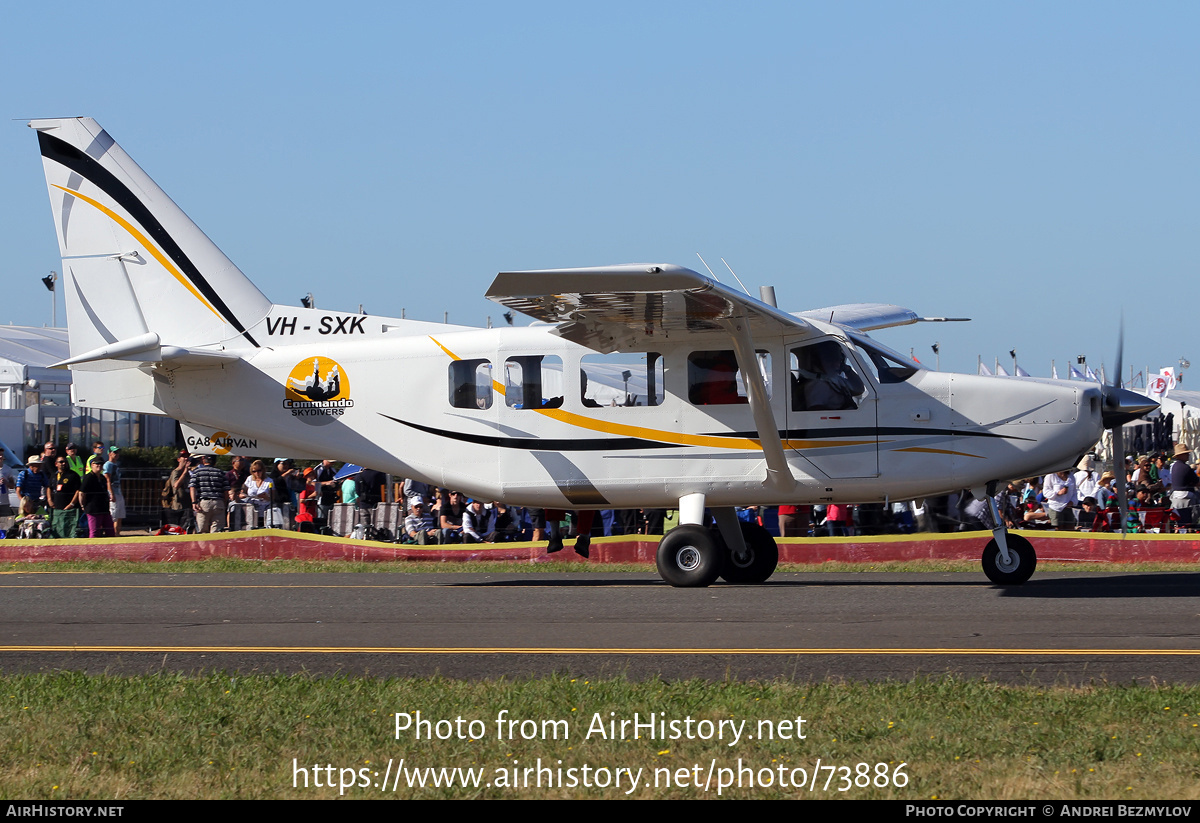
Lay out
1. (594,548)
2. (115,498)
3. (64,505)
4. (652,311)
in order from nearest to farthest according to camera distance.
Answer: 1. (652,311)
2. (594,548)
3. (64,505)
4. (115,498)

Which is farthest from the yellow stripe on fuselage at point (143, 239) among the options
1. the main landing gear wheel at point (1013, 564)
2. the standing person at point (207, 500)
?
the main landing gear wheel at point (1013, 564)

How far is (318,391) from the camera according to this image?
46.7 ft

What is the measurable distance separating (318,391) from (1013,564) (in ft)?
24.4

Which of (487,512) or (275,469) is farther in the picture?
(275,469)

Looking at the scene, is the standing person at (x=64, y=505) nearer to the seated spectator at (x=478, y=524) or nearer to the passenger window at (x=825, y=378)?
the seated spectator at (x=478, y=524)

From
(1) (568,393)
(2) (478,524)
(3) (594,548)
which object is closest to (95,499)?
(2) (478,524)

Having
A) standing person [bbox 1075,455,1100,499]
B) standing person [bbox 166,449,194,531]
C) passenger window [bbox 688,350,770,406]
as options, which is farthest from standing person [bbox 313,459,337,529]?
standing person [bbox 1075,455,1100,499]

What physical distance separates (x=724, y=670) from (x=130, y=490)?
22.1m

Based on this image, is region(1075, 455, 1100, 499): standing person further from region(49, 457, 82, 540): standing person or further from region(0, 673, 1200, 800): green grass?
region(49, 457, 82, 540): standing person

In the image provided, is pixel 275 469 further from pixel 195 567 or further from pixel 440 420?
pixel 440 420

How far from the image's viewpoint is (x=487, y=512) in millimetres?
20438

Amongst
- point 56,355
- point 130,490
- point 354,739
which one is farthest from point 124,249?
point 56,355

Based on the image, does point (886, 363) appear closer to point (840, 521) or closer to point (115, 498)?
point (840, 521)

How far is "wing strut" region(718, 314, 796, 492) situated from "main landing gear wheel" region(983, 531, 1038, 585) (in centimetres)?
206
